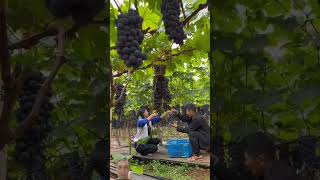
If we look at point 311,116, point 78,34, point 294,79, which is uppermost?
point 78,34

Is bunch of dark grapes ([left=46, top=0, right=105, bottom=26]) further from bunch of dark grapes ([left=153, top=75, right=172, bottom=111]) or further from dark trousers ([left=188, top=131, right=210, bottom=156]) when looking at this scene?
dark trousers ([left=188, top=131, right=210, bottom=156])

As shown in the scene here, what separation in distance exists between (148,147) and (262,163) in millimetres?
1819

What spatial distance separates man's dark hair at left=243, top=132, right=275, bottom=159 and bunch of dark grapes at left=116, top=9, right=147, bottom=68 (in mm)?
388

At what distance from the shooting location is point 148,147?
2918 millimetres

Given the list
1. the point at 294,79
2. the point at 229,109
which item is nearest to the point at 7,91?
the point at 229,109

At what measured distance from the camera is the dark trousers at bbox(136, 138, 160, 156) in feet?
9.28

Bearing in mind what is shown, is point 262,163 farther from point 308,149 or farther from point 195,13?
point 195,13

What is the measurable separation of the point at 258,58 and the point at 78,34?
1.68 ft

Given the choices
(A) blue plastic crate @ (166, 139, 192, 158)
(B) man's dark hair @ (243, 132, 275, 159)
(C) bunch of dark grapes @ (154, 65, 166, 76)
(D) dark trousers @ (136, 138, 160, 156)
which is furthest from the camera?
(A) blue plastic crate @ (166, 139, 192, 158)

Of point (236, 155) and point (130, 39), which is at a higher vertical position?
point (130, 39)

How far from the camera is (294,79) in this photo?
3.82ft

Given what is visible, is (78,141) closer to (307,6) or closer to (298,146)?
(298,146)

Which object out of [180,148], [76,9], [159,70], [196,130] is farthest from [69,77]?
[180,148]

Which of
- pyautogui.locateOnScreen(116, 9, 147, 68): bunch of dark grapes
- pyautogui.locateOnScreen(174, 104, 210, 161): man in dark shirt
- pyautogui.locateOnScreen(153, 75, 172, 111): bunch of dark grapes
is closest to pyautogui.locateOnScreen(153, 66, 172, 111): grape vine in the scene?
pyautogui.locateOnScreen(153, 75, 172, 111): bunch of dark grapes
